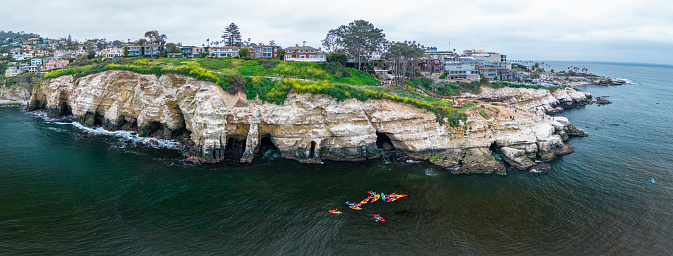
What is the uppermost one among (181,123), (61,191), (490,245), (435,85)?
(435,85)

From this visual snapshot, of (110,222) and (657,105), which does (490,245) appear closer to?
(110,222)

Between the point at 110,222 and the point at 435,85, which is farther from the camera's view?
the point at 435,85

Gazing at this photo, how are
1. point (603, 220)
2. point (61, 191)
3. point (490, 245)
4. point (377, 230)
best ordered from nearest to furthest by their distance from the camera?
point (490, 245), point (377, 230), point (603, 220), point (61, 191)

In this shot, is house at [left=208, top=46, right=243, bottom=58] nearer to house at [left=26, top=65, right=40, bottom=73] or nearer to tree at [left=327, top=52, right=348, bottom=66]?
tree at [left=327, top=52, right=348, bottom=66]

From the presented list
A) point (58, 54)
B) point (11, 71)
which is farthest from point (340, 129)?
point (58, 54)

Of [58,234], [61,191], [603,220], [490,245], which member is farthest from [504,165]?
[61,191]

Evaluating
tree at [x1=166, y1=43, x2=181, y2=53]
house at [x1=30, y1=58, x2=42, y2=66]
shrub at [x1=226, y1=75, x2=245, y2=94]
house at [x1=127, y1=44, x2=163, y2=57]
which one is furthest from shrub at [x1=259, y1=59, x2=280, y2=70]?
house at [x1=30, y1=58, x2=42, y2=66]

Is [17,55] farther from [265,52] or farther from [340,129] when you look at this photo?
[340,129]

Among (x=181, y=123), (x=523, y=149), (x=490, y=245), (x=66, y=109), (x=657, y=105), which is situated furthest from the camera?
(x=657, y=105)
